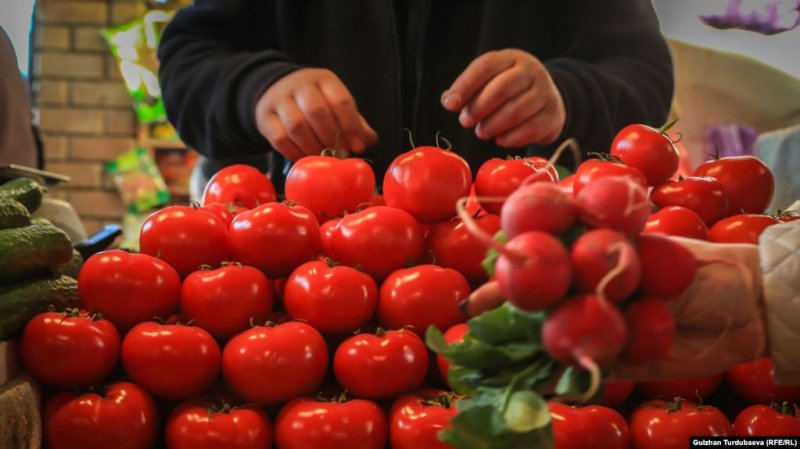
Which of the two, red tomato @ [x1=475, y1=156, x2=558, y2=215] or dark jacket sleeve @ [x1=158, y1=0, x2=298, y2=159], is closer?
red tomato @ [x1=475, y1=156, x2=558, y2=215]

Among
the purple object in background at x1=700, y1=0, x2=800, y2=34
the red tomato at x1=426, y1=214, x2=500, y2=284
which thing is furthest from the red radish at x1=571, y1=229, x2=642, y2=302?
the purple object in background at x1=700, y1=0, x2=800, y2=34

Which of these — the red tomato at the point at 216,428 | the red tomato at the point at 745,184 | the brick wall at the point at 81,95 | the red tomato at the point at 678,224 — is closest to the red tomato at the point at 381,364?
the red tomato at the point at 216,428

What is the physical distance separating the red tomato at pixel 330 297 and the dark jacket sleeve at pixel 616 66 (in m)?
0.73

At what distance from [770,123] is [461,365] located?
3.36 metres

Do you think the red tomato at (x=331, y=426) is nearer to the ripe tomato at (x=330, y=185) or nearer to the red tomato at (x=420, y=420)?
the red tomato at (x=420, y=420)

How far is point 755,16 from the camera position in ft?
11.8

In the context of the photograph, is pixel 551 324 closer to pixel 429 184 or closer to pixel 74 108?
pixel 429 184

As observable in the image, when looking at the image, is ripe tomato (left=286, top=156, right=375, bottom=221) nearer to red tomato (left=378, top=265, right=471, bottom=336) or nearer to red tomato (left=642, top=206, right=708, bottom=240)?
red tomato (left=378, top=265, right=471, bottom=336)

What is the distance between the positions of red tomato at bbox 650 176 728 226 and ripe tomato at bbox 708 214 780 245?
35 mm

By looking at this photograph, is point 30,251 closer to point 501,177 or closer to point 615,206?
point 501,177

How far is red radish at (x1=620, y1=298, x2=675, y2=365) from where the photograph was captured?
0.65 m

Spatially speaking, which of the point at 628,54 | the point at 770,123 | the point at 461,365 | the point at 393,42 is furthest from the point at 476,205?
the point at 770,123

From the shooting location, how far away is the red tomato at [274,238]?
45.3 inches

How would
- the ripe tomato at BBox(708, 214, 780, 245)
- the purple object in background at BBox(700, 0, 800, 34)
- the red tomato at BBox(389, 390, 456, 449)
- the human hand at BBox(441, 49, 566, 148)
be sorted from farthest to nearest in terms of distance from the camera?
the purple object in background at BBox(700, 0, 800, 34) < the human hand at BBox(441, 49, 566, 148) < the ripe tomato at BBox(708, 214, 780, 245) < the red tomato at BBox(389, 390, 456, 449)
